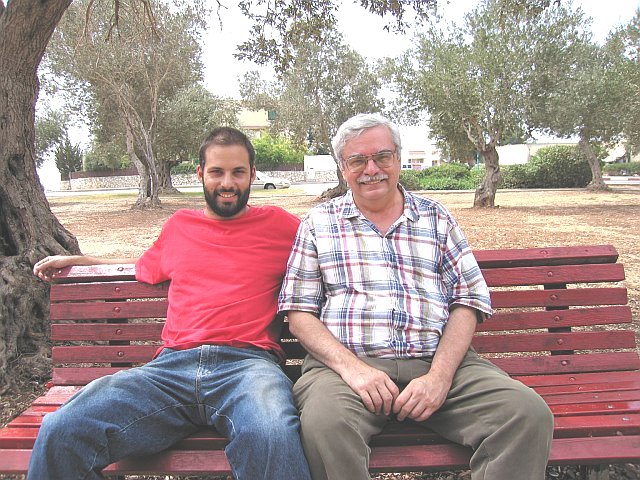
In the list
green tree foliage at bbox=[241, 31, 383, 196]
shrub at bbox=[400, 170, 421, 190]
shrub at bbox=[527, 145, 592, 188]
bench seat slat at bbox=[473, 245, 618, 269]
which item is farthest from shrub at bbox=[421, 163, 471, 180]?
bench seat slat at bbox=[473, 245, 618, 269]

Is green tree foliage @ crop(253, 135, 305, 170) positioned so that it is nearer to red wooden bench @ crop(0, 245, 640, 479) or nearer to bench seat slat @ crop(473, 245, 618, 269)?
red wooden bench @ crop(0, 245, 640, 479)

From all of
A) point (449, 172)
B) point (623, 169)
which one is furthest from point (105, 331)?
point (623, 169)

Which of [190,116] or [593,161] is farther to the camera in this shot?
[593,161]

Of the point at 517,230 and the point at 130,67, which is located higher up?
the point at 130,67

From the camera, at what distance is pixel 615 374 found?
2.72 metres

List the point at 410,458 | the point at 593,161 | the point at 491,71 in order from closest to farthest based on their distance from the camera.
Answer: the point at 410,458 < the point at 491,71 < the point at 593,161

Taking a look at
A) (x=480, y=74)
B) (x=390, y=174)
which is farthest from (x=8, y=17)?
(x=480, y=74)

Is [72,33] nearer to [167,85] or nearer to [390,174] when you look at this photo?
[167,85]

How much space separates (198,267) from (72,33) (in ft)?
59.4

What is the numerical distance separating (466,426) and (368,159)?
3.88 ft

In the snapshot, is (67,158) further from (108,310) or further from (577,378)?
(577,378)

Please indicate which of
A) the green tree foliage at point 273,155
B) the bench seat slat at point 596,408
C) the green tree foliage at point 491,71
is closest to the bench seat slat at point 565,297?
the bench seat slat at point 596,408

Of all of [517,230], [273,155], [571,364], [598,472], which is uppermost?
[273,155]

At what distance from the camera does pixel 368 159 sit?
251 cm
